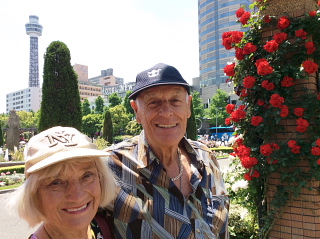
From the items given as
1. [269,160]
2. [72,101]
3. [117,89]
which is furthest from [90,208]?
[117,89]

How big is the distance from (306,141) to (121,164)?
8.01 ft

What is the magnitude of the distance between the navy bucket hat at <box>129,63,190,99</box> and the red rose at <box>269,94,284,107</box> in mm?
1688

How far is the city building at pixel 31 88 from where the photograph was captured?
12738 cm

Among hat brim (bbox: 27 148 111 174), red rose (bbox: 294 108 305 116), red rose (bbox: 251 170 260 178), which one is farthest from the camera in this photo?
red rose (bbox: 251 170 260 178)

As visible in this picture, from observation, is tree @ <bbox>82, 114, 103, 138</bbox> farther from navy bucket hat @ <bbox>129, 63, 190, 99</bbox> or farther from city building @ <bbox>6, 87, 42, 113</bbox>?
city building @ <bbox>6, 87, 42, 113</bbox>

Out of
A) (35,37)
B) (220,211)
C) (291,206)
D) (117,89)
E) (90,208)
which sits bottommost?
(291,206)

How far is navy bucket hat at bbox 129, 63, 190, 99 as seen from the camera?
6.40 ft

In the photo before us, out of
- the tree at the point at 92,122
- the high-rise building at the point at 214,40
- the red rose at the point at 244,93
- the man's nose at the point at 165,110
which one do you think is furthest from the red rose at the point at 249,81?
the high-rise building at the point at 214,40

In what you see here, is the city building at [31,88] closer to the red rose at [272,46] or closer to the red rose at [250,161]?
the red rose at [250,161]

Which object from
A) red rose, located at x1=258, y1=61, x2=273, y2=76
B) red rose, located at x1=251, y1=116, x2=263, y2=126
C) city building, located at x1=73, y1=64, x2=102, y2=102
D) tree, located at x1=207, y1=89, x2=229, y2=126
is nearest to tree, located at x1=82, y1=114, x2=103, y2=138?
tree, located at x1=207, y1=89, x2=229, y2=126

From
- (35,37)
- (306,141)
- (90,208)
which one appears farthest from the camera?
(35,37)

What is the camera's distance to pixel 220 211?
84.7 inches

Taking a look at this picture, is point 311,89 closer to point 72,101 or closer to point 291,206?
point 291,206

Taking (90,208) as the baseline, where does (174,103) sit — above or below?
above
